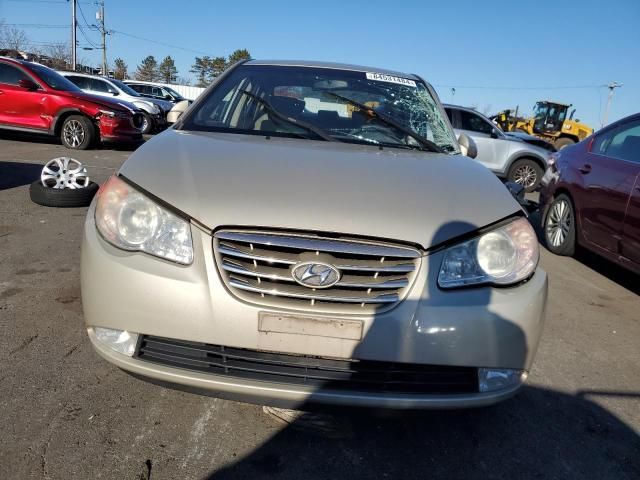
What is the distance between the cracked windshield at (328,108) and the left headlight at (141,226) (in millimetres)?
932

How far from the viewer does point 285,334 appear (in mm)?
1739

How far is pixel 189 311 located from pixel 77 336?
1.44 m

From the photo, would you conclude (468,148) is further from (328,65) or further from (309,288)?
(309,288)

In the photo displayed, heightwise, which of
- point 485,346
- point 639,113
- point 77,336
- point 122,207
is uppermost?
point 639,113

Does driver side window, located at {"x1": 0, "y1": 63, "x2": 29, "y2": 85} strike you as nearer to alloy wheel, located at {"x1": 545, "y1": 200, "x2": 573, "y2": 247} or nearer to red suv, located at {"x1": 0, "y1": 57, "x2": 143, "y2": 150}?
red suv, located at {"x1": 0, "y1": 57, "x2": 143, "y2": 150}

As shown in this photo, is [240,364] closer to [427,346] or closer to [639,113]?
[427,346]

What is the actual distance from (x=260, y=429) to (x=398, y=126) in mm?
1833

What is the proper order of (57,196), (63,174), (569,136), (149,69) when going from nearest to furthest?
1. (57,196)
2. (63,174)
3. (569,136)
4. (149,69)

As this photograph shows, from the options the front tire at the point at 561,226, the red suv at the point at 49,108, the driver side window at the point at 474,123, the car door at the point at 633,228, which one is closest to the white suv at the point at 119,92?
the red suv at the point at 49,108

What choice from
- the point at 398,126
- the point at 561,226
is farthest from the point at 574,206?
the point at 398,126

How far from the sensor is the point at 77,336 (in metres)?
2.82

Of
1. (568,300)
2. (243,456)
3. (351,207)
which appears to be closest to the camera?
(351,207)

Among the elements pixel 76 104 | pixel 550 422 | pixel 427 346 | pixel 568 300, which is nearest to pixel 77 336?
pixel 427 346

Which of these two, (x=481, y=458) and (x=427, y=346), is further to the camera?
(x=481, y=458)
